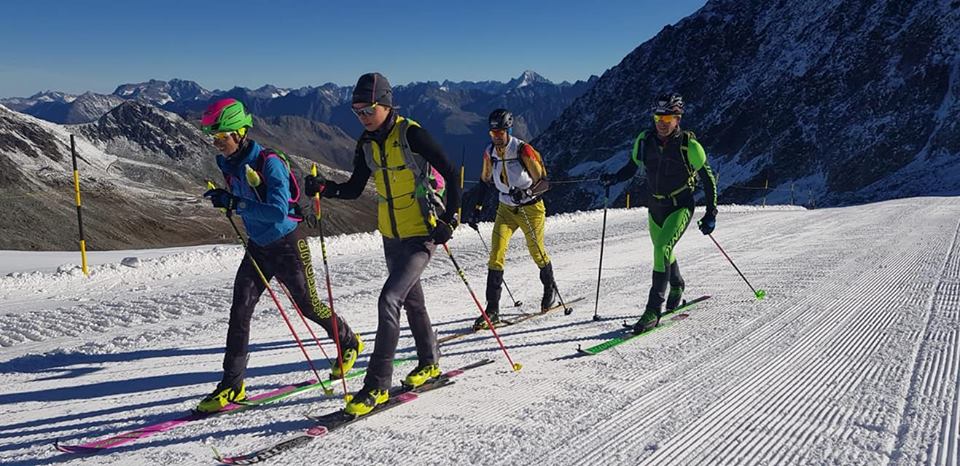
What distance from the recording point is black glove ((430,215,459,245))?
4.97 metres

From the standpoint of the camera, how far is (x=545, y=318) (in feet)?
26.8

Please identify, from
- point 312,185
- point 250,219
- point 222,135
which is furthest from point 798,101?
point 222,135

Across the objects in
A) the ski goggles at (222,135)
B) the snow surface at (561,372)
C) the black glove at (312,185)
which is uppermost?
the ski goggles at (222,135)

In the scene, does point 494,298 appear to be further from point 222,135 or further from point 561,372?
point 222,135

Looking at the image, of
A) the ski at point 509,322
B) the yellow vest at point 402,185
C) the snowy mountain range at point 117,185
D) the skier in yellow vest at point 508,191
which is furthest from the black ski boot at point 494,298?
the snowy mountain range at point 117,185

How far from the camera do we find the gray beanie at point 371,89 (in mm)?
4715

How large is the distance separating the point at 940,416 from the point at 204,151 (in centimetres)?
19102

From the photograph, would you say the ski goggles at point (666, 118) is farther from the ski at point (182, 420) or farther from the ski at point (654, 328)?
the ski at point (182, 420)

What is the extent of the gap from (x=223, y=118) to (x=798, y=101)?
10399 cm

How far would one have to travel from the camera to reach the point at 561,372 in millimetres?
5898

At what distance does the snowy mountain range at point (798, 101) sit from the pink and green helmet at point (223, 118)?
65356mm

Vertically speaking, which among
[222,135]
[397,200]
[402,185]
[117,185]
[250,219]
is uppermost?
[117,185]

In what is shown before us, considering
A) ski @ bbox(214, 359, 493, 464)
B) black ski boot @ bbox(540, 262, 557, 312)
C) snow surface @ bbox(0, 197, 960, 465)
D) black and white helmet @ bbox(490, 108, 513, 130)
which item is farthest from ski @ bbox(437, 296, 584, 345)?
black and white helmet @ bbox(490, 108, 513, 130)

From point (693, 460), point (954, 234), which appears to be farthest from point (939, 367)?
point (954, 234)
